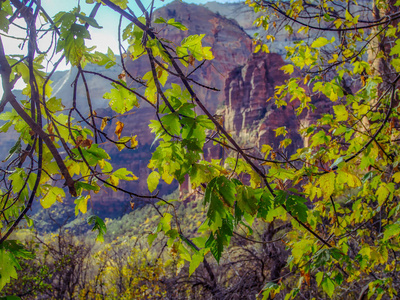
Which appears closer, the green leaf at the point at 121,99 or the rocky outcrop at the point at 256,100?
the green leaf at the point at 121,99

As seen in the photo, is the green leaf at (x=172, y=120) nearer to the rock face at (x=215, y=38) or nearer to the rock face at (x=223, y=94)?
the rock face at (x=223, y=94)

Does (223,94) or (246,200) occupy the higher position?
(223,94)

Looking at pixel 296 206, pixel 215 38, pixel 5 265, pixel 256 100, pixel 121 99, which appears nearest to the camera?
pixel 5 265

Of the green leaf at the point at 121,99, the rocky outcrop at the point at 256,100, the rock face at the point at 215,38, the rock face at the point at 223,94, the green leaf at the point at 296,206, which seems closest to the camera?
the green leaf at the point at 296,206

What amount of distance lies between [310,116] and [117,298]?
28290 mm

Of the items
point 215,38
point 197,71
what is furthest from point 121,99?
point 215,38

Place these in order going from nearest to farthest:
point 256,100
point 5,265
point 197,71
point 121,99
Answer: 1. point 5,265
2. point 121,99
3. point 256,100
4. point 197,71

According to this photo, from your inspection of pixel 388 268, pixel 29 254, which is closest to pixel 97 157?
pixel 29 254

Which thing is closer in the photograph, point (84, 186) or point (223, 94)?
point (84, 186)

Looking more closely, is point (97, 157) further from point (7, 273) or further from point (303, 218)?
point (303, 218)

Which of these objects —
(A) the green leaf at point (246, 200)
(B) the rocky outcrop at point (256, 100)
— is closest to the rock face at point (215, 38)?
(B) the rocky outcrop at point (256, 100)

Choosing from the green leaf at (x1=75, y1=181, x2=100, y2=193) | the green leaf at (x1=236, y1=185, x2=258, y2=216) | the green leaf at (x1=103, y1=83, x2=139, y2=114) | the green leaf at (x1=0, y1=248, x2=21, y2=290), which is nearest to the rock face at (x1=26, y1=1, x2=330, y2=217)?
the green leaf at (x1=103, y1=83, x2=139, y2=114)

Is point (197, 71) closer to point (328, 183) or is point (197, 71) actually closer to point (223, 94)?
point (223, 94)

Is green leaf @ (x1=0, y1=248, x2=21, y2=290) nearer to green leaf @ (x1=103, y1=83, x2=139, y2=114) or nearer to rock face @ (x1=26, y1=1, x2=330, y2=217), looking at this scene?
green leaf @ (x1=103, y1=83, x2=139, y2=114)
